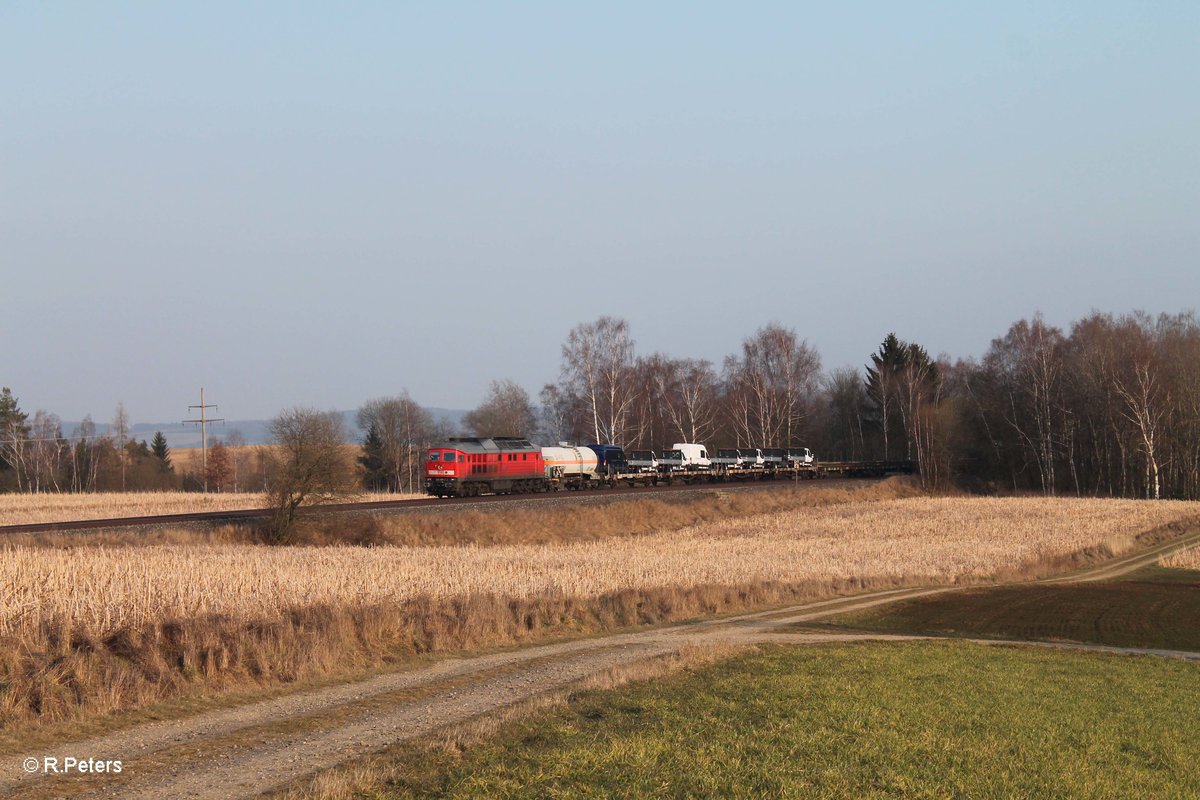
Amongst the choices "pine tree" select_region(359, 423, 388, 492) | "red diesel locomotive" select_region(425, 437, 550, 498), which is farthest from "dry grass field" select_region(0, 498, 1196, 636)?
"pine tree" select_region(359, 423, 388, 492)

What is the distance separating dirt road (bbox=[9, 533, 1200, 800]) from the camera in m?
10.2

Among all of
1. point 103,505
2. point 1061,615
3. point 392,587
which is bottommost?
point 1061,615

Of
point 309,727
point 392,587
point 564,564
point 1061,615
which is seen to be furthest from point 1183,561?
point 309,727

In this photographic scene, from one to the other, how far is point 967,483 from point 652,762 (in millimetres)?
86996

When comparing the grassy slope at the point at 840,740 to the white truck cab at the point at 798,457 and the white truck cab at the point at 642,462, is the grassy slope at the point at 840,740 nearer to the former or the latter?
the white truck cab at the point at 642,462

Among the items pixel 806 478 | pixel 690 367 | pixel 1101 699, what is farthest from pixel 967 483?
pixel 1101 699

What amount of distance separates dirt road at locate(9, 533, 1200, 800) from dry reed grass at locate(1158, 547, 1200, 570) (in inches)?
1098

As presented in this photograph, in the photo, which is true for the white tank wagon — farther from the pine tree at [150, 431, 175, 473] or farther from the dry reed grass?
the pine tree at [150, 431, 175, 473]

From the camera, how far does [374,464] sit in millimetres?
109438

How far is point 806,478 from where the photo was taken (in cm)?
8281

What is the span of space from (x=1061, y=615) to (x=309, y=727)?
22239mm

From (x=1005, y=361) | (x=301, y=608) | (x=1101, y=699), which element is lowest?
(x=1101, y=699)

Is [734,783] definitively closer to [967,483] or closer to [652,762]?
[652,762]

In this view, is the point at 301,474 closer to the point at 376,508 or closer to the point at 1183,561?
the point at 376,508
